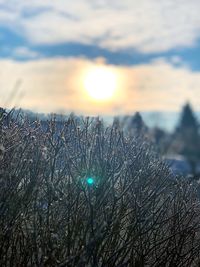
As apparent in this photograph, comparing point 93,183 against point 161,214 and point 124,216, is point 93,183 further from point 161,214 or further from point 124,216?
point 161,214

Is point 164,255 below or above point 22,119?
below

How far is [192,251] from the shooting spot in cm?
977

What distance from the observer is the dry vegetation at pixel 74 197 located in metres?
7.62

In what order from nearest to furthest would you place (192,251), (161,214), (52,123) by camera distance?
1. (52,123)
2. (161,214)
3. (192,251)

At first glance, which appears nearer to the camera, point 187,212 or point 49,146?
point 49,146

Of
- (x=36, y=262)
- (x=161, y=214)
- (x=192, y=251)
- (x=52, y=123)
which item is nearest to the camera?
(x=36, y=262)

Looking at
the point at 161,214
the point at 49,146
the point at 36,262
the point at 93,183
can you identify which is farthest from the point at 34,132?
the point at 161,214

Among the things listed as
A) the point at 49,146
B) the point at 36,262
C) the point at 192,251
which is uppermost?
the point at 49,146

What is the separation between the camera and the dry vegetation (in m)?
7.62

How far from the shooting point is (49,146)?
26.4 feet

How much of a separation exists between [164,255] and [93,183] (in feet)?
6.49

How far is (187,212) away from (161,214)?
663 millimetres

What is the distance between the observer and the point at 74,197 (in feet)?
26.6

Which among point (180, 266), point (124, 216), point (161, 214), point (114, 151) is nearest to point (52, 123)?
point (114, 151)
